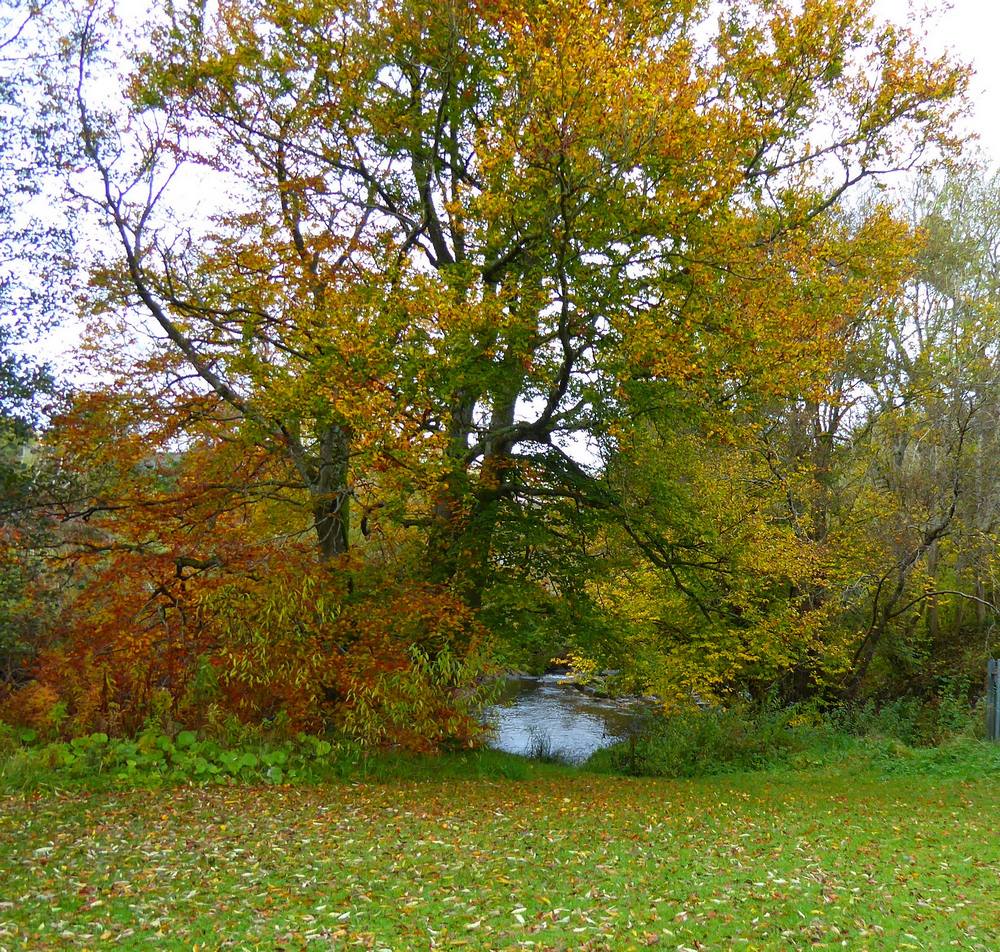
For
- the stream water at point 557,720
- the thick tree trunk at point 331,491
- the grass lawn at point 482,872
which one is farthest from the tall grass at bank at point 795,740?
the thick tree trunk at point 331,491

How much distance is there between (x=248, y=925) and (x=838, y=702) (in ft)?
53.7

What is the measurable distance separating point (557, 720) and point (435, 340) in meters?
15.7

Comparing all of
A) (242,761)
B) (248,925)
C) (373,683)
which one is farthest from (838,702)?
(248,925)

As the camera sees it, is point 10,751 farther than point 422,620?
No

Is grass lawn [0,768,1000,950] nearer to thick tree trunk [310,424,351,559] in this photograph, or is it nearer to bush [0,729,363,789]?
bush [0,729,363,789]

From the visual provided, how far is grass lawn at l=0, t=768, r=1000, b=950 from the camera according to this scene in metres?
6.05

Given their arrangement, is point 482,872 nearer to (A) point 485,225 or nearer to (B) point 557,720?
(A) point 485,225

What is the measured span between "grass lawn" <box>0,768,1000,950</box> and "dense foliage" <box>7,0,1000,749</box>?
2502mm

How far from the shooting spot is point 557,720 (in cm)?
2420

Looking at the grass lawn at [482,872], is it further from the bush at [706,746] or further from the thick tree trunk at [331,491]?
the bush at [706,746]

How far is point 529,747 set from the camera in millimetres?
19703

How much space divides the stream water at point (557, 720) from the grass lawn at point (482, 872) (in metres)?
6.57

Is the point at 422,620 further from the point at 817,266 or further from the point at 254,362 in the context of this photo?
the point at 817,266

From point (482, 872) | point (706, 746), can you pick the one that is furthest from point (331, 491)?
point (706, 746)
